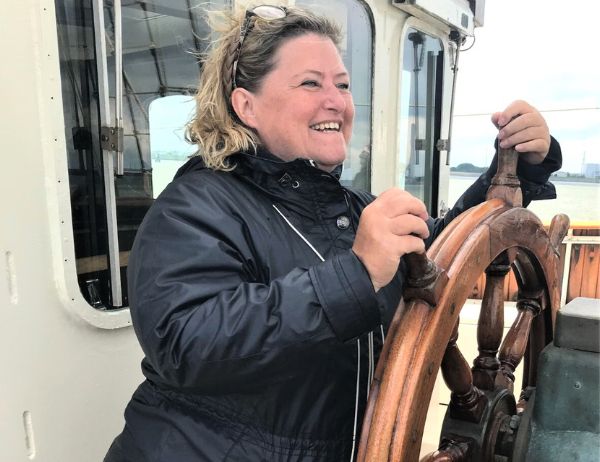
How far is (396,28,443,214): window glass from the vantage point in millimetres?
2941

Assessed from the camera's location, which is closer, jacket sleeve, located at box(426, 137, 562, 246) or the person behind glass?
the person behind glass

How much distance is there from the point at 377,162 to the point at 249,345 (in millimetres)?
2017

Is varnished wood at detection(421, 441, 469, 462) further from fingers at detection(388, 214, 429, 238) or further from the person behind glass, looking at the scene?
fingers at detection(388, 214, 429, 238)

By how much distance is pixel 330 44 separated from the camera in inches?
46.9

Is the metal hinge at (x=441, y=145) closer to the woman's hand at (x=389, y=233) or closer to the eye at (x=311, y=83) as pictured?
the eye at (x=311, y=83)

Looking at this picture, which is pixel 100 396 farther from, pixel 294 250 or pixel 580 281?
pixel 580 281

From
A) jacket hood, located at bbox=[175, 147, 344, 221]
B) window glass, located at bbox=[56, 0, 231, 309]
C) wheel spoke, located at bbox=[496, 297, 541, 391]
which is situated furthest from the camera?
window glass, located at bbox=[56, 0, 231, 309]

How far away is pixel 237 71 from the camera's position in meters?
1.17

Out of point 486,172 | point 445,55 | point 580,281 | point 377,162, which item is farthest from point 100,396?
point 580,281

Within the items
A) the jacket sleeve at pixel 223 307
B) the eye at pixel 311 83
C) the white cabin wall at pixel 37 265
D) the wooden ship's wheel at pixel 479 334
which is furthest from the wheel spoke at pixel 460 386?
the white cabin wall at pixel 37 265

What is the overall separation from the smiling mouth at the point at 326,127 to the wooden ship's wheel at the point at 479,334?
319mm

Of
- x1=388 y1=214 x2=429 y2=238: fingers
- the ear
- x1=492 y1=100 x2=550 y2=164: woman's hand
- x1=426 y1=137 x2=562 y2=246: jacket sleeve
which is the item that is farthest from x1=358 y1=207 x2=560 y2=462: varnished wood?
the ear

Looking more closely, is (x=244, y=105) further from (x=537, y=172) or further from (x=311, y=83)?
(x=537, y=172)

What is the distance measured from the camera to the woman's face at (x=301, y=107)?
1.10 m
